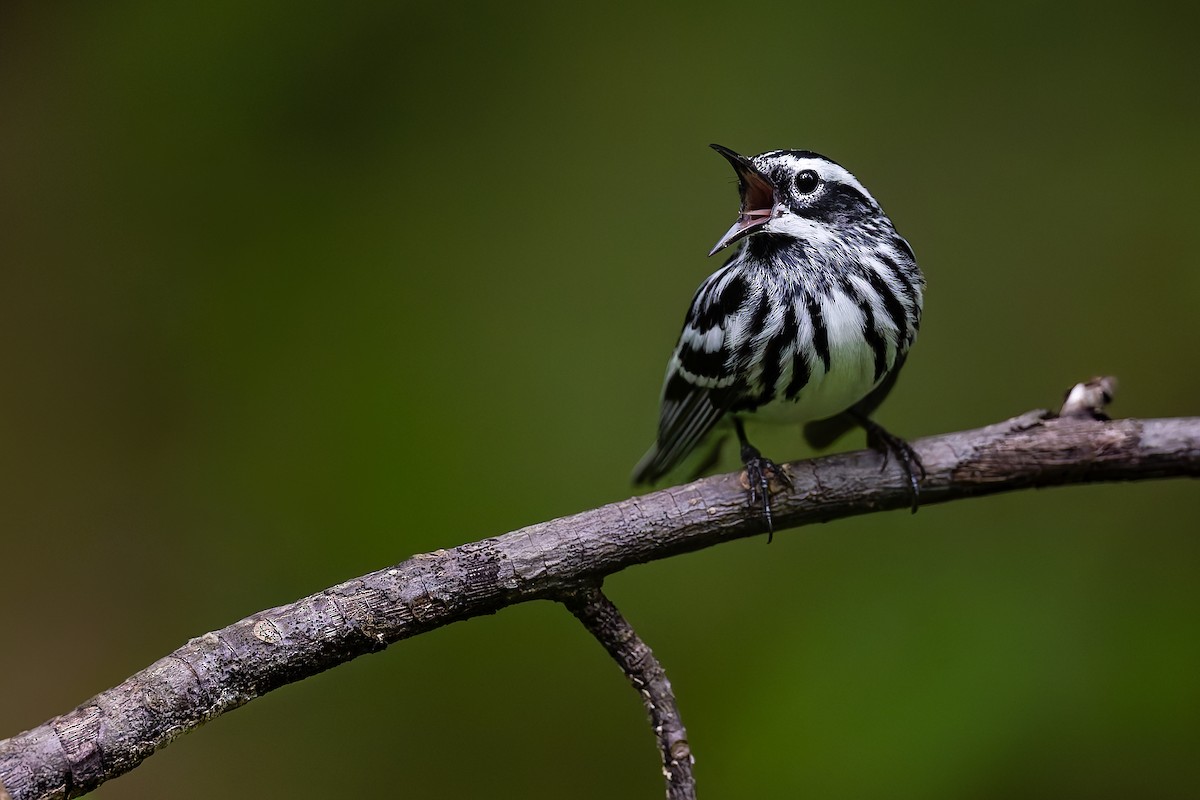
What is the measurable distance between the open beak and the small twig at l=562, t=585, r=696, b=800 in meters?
0.70

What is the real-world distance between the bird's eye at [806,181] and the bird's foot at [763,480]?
0.50m

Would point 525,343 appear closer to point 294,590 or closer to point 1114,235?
point 294,590

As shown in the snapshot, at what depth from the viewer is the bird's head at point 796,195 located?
73.2 inches

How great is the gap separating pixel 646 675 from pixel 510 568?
26cm

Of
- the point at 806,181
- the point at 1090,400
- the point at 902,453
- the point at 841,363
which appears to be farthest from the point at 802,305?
the point at 1090,400

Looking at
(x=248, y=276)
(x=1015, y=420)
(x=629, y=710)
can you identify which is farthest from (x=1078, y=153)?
(x=248, y=276)

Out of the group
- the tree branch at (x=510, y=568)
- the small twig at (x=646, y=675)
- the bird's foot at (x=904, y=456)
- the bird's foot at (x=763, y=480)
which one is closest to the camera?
the tree branch at (x=510, y=568)

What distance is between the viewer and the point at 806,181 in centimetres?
187

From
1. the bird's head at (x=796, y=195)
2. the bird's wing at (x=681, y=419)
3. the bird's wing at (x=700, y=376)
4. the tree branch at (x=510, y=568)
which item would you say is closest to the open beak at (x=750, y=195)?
the bird's head at (x=796, y=195)

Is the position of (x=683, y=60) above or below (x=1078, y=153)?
above

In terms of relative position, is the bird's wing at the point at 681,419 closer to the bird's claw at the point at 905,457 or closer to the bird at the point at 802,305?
the bird at the point at 802,305

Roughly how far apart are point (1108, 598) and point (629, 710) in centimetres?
125

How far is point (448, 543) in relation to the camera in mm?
2648

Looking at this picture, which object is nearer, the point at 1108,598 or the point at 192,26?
the point at 1108,598
